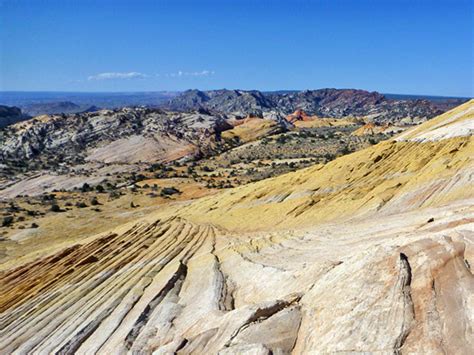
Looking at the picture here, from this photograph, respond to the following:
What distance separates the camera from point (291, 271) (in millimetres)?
16516

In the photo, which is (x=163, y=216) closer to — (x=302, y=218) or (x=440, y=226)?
(x=302, y=218)

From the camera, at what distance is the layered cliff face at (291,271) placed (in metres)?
11.3

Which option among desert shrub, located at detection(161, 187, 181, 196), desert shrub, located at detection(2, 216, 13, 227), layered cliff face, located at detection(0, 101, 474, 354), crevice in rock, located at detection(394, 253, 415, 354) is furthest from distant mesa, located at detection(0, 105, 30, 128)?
crevice in rock, located at detection(394, 253, 415, 354)

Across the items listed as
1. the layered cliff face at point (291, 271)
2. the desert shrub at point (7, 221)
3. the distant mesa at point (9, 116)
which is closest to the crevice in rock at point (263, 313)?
the layered cliff face at point (291, 271)

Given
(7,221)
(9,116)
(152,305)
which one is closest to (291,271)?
(152,305)

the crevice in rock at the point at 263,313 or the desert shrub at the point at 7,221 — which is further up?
the crevice in rock at the point at 263,313

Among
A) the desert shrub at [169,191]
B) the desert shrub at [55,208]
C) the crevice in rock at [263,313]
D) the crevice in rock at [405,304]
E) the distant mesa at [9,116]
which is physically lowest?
the desert shrub at [55,208]

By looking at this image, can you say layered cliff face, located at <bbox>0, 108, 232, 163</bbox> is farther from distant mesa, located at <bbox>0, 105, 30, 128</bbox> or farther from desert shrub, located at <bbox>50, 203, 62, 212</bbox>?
desert shrub, located at <bbox>50, 203, 62, 212</bbox>

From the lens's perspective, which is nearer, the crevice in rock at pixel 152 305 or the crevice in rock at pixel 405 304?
the crevice in rock at pixel 405 304

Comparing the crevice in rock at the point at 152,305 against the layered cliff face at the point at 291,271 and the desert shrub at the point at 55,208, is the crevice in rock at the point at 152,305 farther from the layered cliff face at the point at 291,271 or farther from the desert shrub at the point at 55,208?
the desert shrub at the point at 55,208

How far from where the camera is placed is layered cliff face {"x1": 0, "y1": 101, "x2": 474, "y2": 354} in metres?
11.3

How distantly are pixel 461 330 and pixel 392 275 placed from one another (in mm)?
2488

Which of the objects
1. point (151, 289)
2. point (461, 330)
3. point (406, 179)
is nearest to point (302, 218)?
point (406, 179)

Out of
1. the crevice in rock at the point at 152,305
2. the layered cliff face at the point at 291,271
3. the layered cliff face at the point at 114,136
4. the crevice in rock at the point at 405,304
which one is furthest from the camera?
the layered cliff face at the point at 114,136
